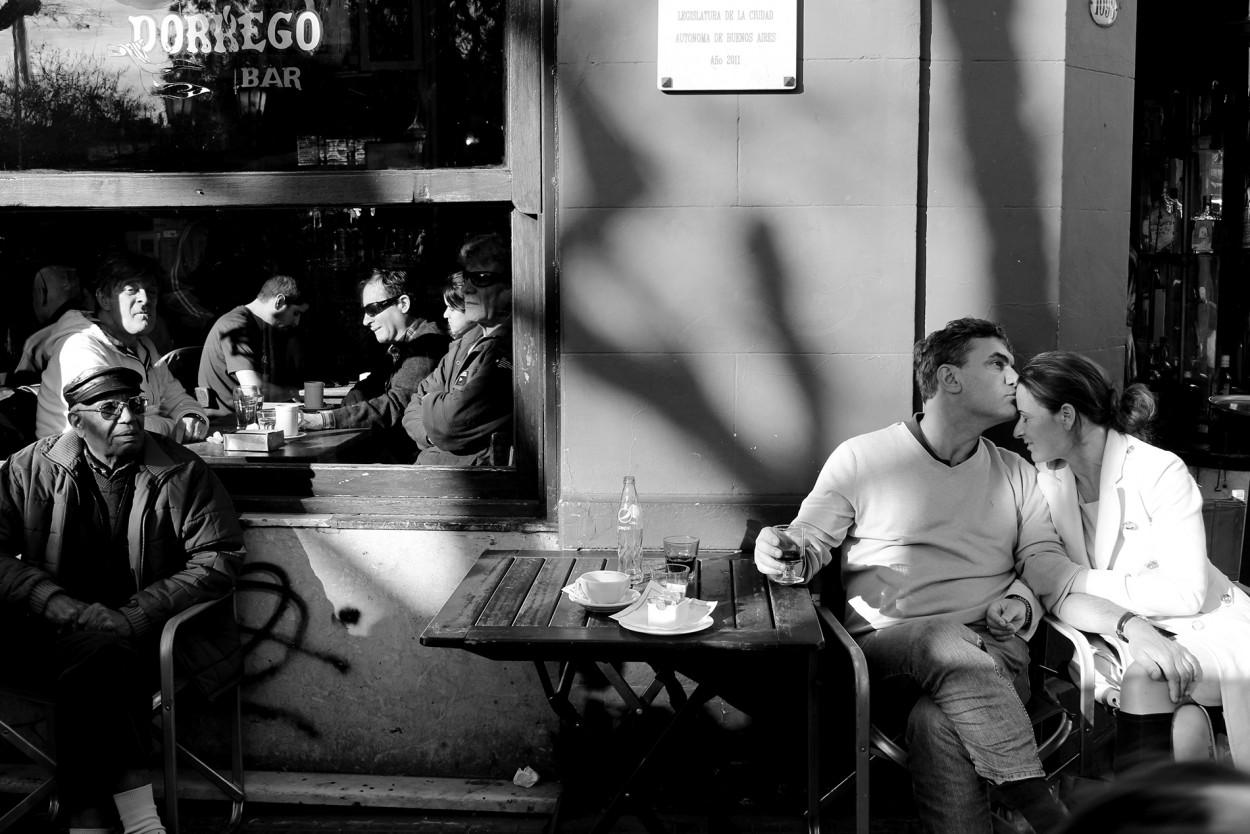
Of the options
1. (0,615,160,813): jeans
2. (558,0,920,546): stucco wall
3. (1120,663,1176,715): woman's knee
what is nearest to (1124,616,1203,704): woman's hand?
(1120,663,1176,715): woman's knee

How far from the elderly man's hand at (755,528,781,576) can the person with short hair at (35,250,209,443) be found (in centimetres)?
206

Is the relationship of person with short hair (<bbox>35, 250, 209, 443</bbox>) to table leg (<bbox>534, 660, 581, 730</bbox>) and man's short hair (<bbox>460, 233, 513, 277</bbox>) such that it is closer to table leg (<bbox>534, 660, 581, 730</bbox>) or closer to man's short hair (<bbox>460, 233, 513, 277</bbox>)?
man's short hair (<bbox>460, 233, 513, 277</bbox>)

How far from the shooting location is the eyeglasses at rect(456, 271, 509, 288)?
4012mm

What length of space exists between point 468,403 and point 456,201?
659 millimetres

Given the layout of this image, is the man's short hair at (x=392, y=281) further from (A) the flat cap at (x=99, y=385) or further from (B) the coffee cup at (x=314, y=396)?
(A) the flat cap at (x=99, y=385)

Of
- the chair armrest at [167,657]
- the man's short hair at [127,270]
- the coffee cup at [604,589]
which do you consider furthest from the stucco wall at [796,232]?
the man's short hair at [127,270]

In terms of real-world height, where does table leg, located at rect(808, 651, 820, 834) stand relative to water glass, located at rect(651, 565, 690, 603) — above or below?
below

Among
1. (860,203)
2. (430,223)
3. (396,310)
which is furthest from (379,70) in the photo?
(860,203)

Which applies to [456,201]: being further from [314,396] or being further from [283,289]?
[314,396]

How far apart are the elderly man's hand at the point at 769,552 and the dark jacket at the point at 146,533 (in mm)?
1560

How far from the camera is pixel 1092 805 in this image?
32.8 inches

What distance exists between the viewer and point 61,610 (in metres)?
3.45

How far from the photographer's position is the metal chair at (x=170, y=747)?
3.36m

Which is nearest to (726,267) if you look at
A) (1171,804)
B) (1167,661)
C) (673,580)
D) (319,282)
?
(673,580)
